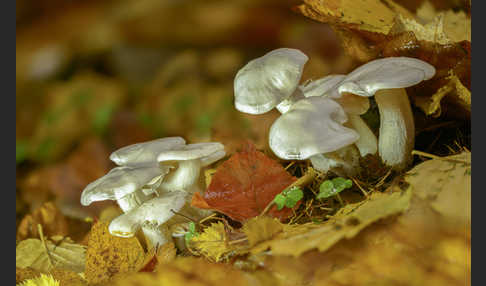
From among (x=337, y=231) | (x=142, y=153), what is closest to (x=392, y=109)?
(x=337, y=231)

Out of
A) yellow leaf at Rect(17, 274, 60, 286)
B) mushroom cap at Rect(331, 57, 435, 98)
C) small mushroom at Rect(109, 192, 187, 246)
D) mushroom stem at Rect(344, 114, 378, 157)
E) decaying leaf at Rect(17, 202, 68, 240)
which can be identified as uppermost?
mushroom cap at Rect(331, 57, 435, 98)

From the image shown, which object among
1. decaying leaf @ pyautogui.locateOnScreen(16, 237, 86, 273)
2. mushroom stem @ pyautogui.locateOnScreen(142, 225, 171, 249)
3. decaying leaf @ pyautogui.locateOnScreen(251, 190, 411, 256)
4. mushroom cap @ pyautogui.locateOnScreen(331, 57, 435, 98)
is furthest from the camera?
decaying leaf @ pyautogui.locateOnScreen(16, 237, 86, 273)

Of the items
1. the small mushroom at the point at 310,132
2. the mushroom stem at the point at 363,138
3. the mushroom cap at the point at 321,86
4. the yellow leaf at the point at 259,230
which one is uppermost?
the mushroom cap at the point at 321,86

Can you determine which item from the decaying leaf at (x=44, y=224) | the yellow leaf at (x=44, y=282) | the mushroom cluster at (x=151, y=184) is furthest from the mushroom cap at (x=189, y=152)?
the decaying leaf at (x=44, y=224)

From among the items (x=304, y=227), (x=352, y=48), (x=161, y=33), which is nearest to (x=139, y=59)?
(x=161, y=33)

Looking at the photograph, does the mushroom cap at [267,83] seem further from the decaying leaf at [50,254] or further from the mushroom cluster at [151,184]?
the decaying leaf at [50,254]

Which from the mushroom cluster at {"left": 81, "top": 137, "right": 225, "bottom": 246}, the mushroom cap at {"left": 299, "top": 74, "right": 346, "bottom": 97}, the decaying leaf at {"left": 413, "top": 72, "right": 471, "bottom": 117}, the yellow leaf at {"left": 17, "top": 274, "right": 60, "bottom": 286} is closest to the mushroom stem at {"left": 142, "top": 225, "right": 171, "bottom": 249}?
the mushroom cluster at {"left": 81, "top": 137, "right": 225, "bottom": 246}

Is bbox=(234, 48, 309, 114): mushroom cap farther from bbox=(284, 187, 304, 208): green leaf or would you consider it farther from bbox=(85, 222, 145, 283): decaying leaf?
bbox=(85, 222, 145, 283): decaying leaf
